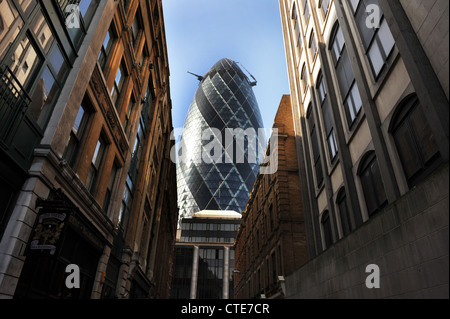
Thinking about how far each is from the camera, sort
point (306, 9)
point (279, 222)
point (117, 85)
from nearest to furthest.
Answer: point (117, 85), point (306, 9), point (279, 222)

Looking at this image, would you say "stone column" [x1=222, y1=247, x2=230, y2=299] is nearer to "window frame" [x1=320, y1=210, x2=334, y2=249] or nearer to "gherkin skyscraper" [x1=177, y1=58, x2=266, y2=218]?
"gherkin skyscraper" [x1=177, y1=58, x2=266, y2=218]

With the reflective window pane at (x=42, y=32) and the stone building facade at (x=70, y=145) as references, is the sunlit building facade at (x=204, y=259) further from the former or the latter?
the reflective window pane at (x=42, y=32)

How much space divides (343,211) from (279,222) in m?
9.83

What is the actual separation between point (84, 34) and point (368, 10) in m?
11.7

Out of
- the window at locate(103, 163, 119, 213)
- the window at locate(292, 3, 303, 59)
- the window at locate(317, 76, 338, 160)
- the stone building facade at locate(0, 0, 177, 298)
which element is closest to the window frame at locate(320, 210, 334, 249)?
the window at locate(317, 76, 338, 160)

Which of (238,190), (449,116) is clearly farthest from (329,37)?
(238,190)

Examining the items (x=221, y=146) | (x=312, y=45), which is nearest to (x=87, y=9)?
(x=312, y=45)

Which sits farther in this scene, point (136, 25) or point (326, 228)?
point (136, 25)

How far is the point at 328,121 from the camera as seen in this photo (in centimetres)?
1709

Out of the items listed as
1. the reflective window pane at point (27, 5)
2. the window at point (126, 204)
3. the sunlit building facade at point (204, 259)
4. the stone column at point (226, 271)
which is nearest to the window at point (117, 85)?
the window at point (126, 204)

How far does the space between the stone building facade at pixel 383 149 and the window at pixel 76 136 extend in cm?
1089

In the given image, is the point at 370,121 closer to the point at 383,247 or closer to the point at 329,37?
the point at 383,247

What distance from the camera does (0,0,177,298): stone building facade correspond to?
25.9 ft

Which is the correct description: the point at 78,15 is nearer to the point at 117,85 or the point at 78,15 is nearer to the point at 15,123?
the point at 117,85
